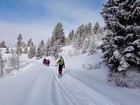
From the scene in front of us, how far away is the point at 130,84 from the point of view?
13.3m

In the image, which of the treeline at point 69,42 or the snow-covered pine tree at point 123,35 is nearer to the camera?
the snow-covered pine tree at point 123,35

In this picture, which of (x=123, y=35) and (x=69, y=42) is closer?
(x=123, y=35)

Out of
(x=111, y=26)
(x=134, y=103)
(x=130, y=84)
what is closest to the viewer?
(x=134, y=103)

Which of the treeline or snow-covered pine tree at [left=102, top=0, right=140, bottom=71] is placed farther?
the treeline

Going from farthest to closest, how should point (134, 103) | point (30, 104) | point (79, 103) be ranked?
1. point (134, 103)
2. point (79, 103)
3. point (30, 104)

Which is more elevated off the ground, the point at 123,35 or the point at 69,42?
the point at 69,42

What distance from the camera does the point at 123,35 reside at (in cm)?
1625

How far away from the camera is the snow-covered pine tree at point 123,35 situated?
15.0 meters

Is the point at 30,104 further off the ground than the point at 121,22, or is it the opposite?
the point at 121,22

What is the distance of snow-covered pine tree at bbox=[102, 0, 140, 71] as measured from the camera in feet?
49.3

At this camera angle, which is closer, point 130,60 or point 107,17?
point 130,60

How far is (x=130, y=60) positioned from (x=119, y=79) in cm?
223

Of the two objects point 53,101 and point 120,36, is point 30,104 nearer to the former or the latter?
point 53,101

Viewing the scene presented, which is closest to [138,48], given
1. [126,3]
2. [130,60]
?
[130,60]
